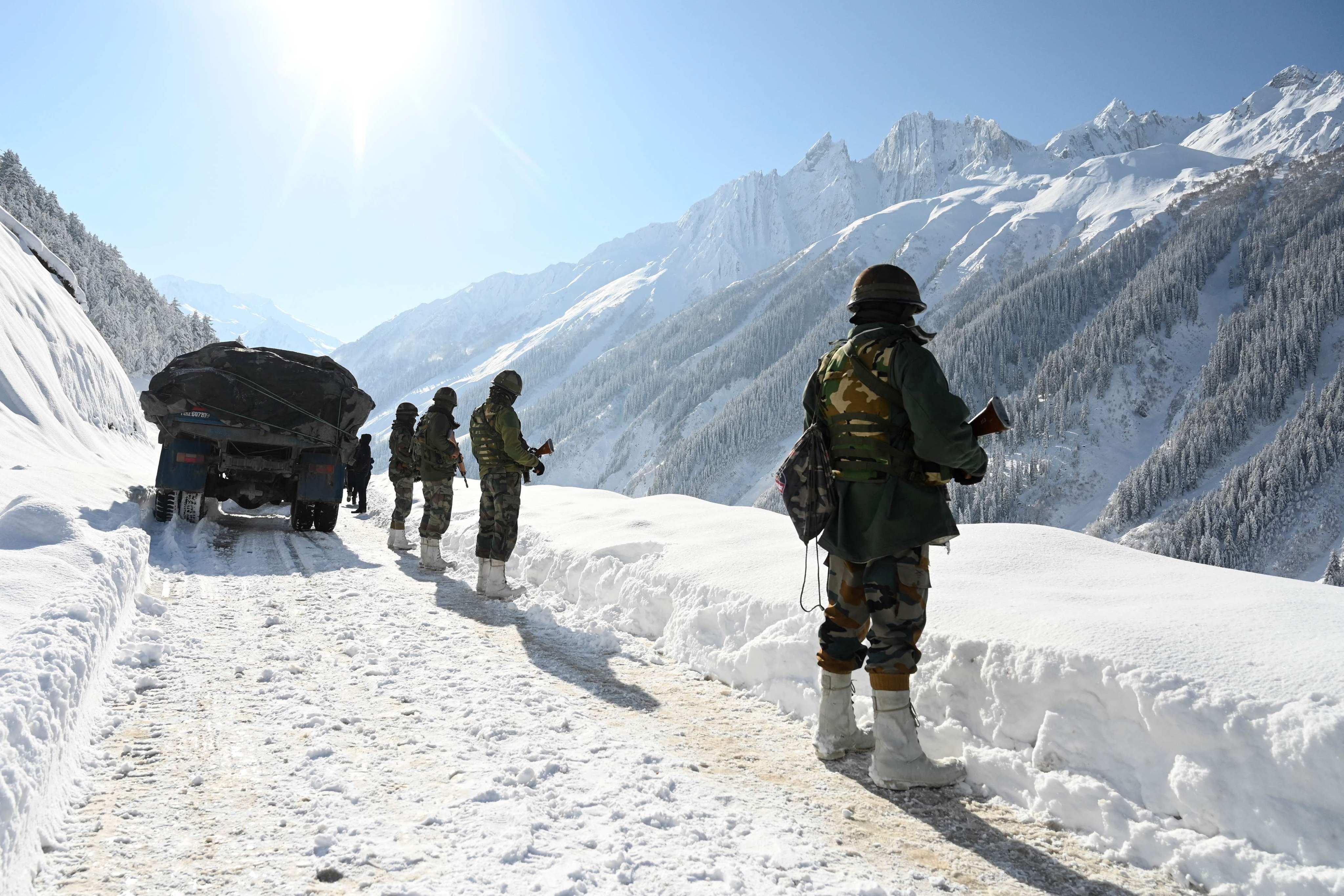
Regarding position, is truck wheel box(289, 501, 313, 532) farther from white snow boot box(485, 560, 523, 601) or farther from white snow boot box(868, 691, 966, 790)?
white snow boot box(868, 691, 966, 790)

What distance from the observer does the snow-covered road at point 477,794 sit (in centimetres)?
220

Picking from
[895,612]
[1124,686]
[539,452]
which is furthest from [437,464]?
[1124,686]

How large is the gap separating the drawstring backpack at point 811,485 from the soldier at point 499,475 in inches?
156

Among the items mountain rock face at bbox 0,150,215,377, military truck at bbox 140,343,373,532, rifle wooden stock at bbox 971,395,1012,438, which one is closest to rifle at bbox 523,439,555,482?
rifle wooden stock at bbox 971,395,1012,438

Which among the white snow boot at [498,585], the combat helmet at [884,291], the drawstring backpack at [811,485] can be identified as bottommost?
the white snow boot at [498,585]

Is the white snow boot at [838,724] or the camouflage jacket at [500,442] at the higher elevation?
the camouflage jacket at [500,442]

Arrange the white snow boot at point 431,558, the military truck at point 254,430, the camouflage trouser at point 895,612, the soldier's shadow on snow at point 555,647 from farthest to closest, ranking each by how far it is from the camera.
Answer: the military truck at point 254,430, the white snow boot at point 431,558, the soldier's shadow on snow at point 555,647, the camouflage trouser at point 895,612

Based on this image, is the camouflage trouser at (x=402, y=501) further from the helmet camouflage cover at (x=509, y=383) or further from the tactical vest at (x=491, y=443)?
the helmet camouflage cover at (x=509, y=383)

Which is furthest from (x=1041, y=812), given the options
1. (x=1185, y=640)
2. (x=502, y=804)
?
(x=502, y=804)

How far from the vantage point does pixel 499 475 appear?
702 centimetres

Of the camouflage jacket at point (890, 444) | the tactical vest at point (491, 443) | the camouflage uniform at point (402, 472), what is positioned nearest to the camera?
the camouflage jacket at point (890, 444)

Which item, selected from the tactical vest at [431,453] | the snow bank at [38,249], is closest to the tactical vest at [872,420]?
the tactical vest at [431,453]

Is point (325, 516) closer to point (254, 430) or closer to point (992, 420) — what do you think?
point (254, 430)

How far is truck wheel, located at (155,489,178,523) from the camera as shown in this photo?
9.14 meters
